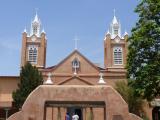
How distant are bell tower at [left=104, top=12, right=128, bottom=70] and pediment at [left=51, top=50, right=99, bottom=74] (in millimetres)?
4596

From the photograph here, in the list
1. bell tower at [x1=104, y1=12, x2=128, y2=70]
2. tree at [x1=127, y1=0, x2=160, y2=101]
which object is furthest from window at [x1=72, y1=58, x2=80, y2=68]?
tree at [x1=127, y1=0, x2=160, y2=101]

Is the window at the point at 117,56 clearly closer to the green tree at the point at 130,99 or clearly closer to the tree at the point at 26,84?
the green tree at the point at 130,99

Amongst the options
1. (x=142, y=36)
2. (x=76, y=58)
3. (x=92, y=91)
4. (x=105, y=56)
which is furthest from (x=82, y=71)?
(x=92, y=91)

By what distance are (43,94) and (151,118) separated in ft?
107

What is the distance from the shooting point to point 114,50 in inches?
2371

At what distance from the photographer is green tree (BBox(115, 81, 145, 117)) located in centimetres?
4447

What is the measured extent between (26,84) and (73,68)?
1265cm

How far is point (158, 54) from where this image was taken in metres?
22.0

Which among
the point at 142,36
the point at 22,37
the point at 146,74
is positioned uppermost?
the point at 22,37

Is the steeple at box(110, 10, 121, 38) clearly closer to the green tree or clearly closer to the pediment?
the pediment

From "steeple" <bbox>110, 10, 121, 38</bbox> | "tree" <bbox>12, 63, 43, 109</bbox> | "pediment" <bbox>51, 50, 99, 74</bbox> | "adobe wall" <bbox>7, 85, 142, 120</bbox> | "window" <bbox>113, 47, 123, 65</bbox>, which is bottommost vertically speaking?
"adobe wall" <bbox>7, 85, 142, 120</bbox>

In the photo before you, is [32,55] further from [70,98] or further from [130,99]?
[70,98]

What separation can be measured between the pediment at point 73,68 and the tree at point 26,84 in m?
8.78

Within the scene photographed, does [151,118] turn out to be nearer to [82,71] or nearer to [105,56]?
[82,71]
